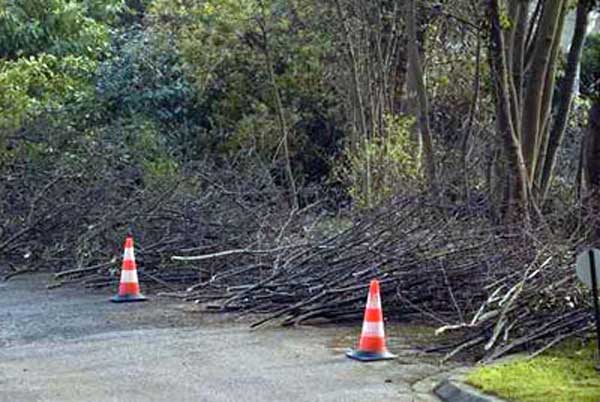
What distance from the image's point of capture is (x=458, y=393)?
930cm

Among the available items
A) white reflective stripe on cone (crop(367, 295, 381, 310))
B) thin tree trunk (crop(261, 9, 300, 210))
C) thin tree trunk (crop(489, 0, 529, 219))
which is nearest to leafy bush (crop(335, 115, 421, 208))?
thin tree trunk (crop(261, 9, 300, 210))

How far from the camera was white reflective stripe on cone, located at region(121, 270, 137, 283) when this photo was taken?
14767 mm

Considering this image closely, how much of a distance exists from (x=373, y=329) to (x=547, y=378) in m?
1.93

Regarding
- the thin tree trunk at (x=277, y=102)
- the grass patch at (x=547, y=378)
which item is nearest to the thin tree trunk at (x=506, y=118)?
the grass patch at (x=547, y=378)

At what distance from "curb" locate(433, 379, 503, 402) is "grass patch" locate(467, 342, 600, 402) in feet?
0.31

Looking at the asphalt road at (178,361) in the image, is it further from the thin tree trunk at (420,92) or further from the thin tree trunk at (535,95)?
the thin tree trunk at (535,95)

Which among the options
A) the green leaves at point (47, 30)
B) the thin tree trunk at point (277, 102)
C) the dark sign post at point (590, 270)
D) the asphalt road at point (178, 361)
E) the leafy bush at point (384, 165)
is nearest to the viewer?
the dark sign post at point (590, 270)

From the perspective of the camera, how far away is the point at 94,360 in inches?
432

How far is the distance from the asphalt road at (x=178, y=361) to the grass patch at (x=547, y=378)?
0.63 meters

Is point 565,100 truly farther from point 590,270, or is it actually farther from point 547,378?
point 547,378

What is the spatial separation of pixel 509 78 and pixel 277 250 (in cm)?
434

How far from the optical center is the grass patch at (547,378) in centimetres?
897

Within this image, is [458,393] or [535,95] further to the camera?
[535,95]

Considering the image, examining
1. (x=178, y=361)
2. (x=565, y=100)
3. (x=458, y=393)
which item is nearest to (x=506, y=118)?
(x=565, y=100)
